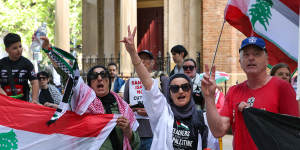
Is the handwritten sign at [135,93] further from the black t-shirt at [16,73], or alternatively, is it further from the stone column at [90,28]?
the stone column at [90,28]

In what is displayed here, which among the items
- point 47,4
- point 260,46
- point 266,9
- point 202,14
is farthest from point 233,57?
point 47,4

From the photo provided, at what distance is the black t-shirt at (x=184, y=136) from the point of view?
4844mm

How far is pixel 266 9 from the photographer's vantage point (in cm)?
571

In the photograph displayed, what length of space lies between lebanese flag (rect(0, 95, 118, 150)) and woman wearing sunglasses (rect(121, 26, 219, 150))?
78cm

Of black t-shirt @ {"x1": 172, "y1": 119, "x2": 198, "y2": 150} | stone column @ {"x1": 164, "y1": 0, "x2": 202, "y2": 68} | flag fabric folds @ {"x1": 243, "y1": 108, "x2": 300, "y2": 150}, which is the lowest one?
black t-shirt @ {"x1": 172, "y1": 119, "x2": 198, "y2": 150}

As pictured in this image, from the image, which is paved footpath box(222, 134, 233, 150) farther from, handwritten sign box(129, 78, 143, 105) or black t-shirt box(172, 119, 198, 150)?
black t-shirt box(172, 119, 198, 150)

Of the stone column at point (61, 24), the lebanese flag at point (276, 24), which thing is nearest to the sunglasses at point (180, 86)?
the lebanese flag at point (276, 24)

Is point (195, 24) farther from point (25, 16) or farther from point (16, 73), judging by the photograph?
point (25, 16)

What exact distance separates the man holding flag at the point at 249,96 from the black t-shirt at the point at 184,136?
2.28 feet

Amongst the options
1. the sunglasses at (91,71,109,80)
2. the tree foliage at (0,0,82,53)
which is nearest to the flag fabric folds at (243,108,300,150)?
the sunglasses at (91,71,109,80)

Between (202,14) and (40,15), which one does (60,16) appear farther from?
(40,15)

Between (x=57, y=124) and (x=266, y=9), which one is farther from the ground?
(x=266, y=9)

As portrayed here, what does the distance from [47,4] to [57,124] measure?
28.6m

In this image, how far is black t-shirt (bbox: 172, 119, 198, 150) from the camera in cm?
484
